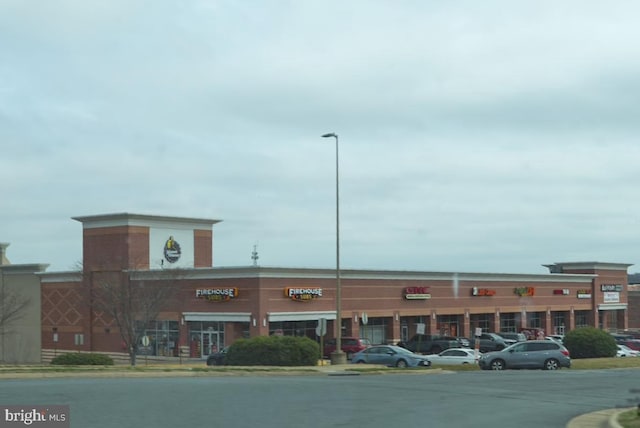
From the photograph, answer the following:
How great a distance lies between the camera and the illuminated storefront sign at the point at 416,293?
7221 cm

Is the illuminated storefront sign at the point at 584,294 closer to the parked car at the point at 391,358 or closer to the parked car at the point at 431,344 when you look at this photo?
the parked car at the point at 431,344

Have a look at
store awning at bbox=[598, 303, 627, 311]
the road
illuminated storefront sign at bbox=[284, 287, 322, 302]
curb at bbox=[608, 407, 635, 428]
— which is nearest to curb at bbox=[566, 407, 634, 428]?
curb at bbox=[608, 407, 635, 428]

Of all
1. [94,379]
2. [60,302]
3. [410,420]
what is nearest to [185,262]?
[60,302]

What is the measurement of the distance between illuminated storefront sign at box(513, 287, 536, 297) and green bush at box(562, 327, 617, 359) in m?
25.1

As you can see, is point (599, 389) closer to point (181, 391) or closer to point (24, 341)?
point (181, 391)

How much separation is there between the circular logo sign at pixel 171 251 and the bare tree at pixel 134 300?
18.9 ft

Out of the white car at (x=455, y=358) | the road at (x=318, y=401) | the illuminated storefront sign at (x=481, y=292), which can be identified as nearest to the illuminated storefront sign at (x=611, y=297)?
the illuminated storefront sign at (x=481, y=292)

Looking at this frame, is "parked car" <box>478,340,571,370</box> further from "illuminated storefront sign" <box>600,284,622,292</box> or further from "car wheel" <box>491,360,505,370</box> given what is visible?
"illuminated storefront sign" <box>600,284,622,292</box>

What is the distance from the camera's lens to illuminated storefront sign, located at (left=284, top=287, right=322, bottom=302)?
6181 cm

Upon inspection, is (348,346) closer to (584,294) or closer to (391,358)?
(391,358)

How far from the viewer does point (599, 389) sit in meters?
28.3

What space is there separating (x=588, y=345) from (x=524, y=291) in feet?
86.9

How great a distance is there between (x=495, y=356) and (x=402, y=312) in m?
27.7

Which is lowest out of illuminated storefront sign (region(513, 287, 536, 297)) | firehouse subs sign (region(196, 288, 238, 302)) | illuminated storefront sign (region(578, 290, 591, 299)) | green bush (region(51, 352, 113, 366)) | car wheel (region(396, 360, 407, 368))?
car wheel (region(396, 360, 407, 368))
